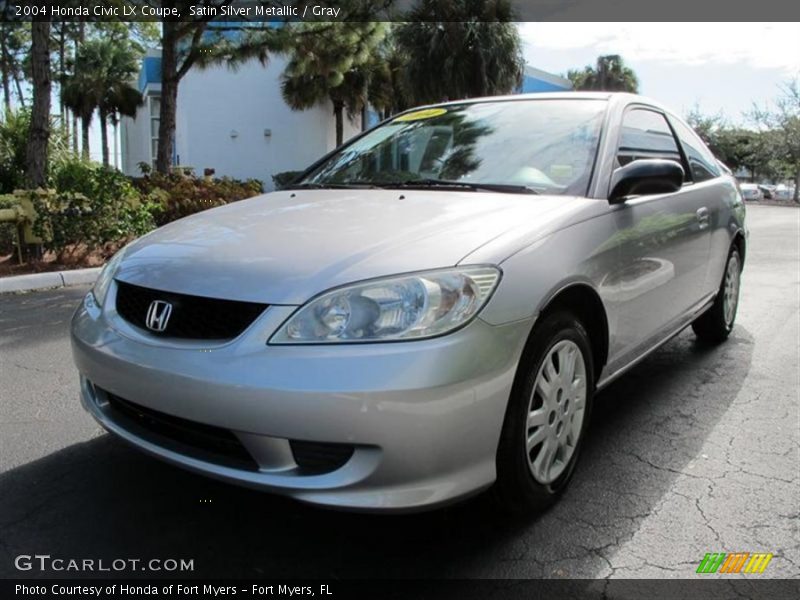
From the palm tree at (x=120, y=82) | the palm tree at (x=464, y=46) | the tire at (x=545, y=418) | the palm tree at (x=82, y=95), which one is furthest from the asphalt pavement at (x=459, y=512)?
the palm tree at (x=120, y=82)

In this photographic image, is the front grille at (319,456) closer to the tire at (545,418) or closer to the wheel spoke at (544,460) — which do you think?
the tire at (545,418)

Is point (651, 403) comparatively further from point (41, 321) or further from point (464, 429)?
point (41, 321)

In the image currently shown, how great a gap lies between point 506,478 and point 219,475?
906 mm

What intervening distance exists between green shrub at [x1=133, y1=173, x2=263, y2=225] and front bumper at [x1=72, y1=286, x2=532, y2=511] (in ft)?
24.8

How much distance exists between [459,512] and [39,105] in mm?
8085

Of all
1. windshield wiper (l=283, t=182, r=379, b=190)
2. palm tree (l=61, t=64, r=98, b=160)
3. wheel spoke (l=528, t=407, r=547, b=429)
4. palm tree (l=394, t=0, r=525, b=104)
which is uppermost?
palm tree (l=394, t=0, r=525, b=104)

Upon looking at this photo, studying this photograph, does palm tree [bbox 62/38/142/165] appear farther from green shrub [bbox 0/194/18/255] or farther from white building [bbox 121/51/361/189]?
green shrub [bbox 0/194/18/255]

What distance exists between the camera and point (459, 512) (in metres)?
2.55

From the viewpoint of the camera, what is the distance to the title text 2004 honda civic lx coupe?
1951mm

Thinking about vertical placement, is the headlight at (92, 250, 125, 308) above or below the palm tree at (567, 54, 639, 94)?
below

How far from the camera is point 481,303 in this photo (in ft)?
6.87

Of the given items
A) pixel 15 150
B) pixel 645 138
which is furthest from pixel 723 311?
pixel 15 150

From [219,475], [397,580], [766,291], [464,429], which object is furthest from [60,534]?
[766,291]

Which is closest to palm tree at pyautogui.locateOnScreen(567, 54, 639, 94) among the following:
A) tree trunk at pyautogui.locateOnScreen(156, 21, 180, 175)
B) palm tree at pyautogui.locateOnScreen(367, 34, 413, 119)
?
palm tree at pyautogui.locateOnScreen(367, 34, 413, 119)
